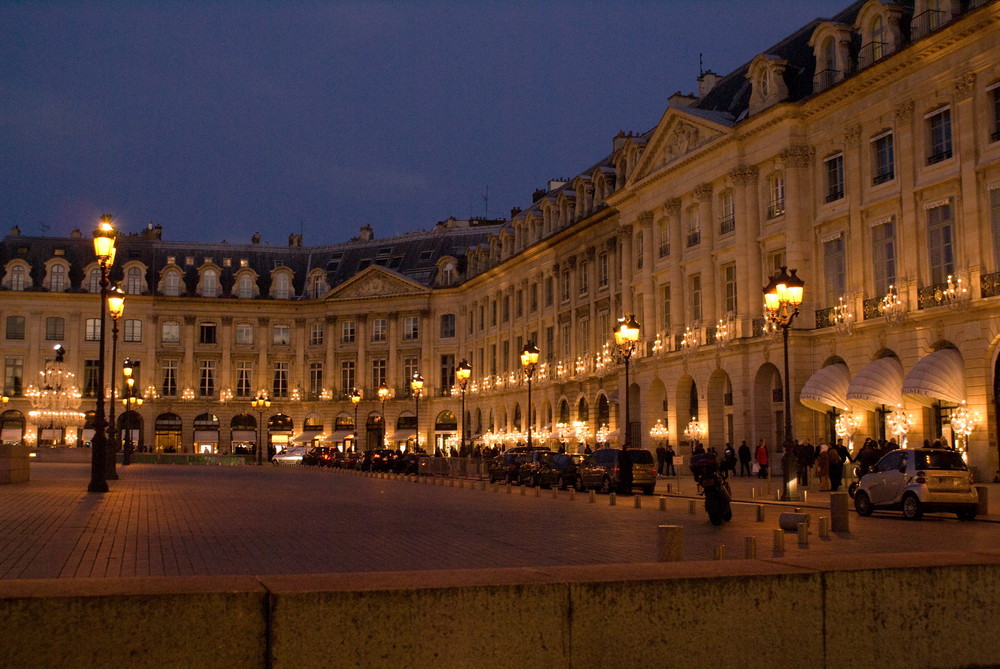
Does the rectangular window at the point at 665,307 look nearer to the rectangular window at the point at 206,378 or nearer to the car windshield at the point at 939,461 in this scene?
the car windshield at the point at 939,461

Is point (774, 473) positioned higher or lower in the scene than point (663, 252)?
lower

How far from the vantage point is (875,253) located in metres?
41.5

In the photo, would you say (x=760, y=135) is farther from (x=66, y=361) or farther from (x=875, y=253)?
(x=66, y=361)

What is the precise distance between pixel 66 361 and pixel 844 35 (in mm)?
76719

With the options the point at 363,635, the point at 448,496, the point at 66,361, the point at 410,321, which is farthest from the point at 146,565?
the point at 66,361

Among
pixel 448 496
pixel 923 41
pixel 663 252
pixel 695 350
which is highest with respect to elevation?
pixel 923 41

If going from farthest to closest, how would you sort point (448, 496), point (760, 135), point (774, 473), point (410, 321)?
point (410, 321), point (760, 135), point (774, 473), point (448, 496)

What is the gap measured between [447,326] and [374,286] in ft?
26.6

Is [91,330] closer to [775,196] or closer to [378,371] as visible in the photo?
[378,371]

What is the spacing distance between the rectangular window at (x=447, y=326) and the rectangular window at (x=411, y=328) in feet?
7.82

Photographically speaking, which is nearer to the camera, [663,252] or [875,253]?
[875,253]

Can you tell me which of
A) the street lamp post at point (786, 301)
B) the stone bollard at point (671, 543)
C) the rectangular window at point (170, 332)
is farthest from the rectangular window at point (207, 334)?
the stone bollard at point (671, 543)

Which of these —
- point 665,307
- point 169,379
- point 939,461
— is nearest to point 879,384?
point 939,461

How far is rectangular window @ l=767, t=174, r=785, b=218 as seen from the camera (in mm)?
47094
